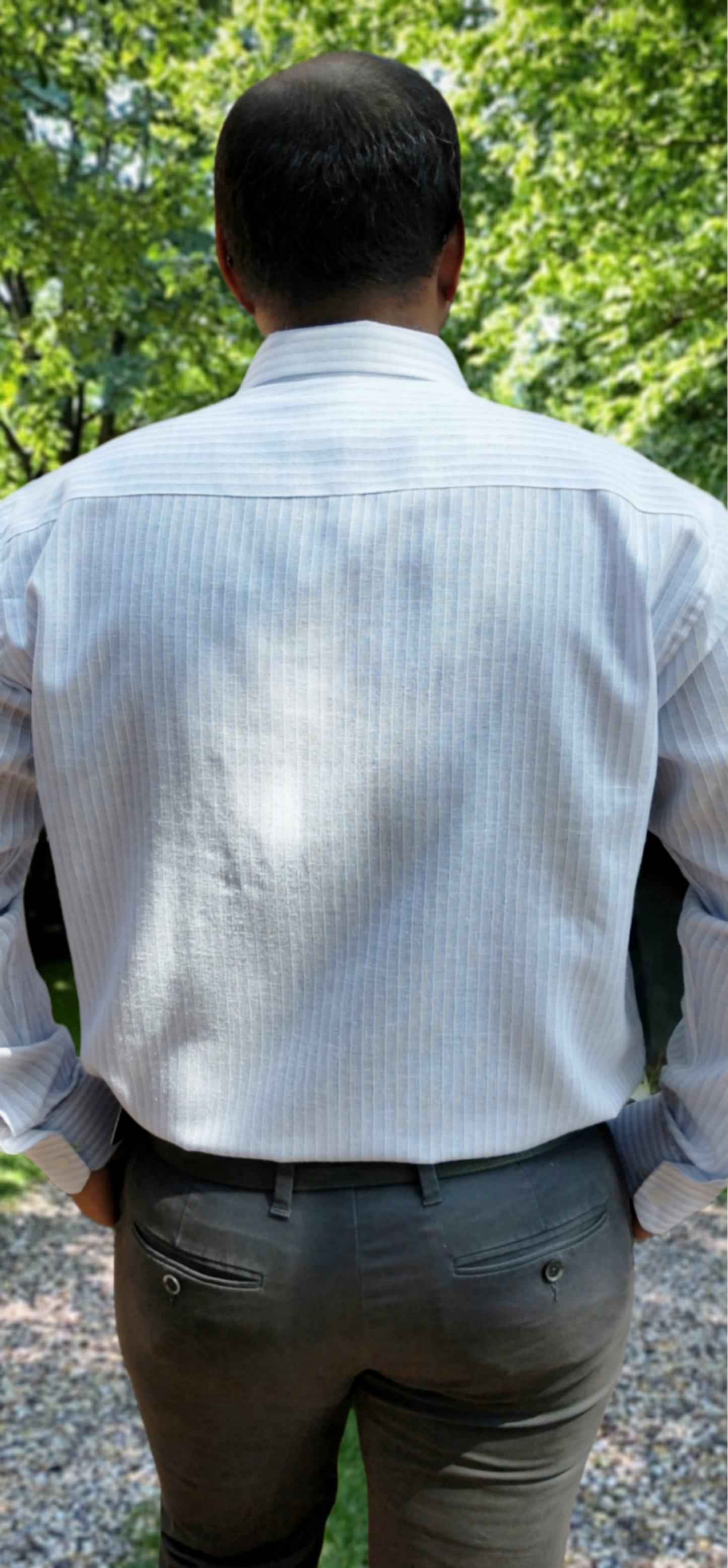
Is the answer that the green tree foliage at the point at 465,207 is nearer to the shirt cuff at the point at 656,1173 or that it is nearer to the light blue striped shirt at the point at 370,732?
the shirt cuff at the point at 656,1173

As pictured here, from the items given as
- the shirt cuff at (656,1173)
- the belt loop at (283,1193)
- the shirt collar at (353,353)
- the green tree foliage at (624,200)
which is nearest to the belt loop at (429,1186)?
the belt loop at (283,1193)

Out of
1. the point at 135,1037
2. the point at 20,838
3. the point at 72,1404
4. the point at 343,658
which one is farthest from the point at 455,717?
the point at 72,1404

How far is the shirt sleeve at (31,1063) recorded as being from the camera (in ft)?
4.79

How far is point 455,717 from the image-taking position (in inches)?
46.5

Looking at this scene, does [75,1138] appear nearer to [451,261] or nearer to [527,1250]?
[527,1250]

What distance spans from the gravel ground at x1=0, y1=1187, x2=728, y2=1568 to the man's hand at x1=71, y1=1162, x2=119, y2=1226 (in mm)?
2228

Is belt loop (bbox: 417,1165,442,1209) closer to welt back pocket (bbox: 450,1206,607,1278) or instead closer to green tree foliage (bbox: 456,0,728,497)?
welt back pocket (bbox: 450,1206,607,1278)

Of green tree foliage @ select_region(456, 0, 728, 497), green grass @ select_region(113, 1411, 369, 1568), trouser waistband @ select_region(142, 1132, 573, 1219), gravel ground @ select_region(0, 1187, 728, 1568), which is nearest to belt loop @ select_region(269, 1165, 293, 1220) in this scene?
trouser waistband @ select_region(142, 1132, 573, 1219)

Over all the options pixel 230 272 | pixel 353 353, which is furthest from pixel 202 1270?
pixel 230 272

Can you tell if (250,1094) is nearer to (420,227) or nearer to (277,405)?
(277,405)

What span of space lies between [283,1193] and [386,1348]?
6.8 inches

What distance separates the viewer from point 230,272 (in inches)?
55.1

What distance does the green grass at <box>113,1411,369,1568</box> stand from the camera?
315cm

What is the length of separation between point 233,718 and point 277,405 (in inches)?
12.2
